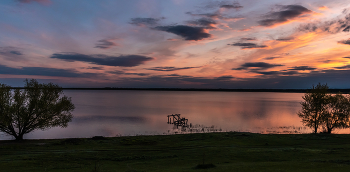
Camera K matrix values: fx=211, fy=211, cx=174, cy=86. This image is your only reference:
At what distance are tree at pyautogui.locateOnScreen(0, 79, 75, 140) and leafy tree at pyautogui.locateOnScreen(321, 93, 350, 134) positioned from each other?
197ft

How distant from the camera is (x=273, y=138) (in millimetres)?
36594

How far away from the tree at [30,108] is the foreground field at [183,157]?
10391 millimetres

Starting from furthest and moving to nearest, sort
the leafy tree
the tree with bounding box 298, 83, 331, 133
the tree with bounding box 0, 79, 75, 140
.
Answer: the tree with bounding box 298, 83, 331, 133 < the leafy tree < the tree with bounding box 0, 79, 75, 140

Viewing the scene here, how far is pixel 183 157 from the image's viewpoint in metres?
25.1

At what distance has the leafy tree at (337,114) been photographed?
164 ft

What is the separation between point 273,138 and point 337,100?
2767cm

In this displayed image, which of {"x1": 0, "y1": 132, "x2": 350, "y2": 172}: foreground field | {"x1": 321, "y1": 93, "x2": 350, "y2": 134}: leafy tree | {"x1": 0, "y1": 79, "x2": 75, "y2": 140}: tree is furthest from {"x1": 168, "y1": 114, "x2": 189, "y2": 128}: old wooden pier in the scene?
{"x1": 321, "y1": 93, "x2": 350, "y2": 134}: leafy tree

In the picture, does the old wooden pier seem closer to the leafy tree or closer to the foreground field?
the foreground field

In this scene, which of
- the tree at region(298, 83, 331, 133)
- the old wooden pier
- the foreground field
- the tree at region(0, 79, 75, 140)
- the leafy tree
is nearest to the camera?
the foreground field

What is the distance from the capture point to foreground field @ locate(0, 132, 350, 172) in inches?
727

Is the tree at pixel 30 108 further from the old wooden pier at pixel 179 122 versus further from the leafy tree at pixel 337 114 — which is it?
the leafy tree at pixel 337 114

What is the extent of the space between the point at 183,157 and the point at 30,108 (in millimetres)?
33038

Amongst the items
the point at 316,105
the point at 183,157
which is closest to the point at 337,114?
the point at 316,105

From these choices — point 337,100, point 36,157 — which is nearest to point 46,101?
point 36,157
